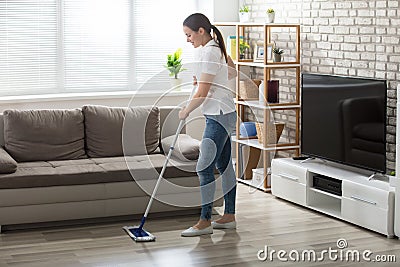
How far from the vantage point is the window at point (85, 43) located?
7102 mm

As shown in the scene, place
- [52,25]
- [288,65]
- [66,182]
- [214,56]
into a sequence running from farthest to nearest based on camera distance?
[52,25] → [288,65] → [66,182] → [214,56]

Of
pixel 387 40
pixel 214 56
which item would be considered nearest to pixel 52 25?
pixel 214 56

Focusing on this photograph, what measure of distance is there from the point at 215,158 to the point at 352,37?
5.69ft

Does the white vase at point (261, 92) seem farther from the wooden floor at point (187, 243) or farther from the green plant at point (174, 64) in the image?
the wooden floor at point (187, 243)

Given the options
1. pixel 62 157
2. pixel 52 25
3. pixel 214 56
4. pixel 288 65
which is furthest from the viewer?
pixel 52 25

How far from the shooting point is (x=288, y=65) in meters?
6.65

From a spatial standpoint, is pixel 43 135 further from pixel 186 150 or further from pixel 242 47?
pixel 242 47

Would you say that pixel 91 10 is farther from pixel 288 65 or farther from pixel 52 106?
→ pixel 288 65

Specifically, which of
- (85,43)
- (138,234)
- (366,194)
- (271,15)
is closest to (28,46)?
(85,43)

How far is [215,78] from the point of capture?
16.3 feet

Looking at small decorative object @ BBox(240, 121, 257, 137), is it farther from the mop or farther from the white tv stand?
the mop

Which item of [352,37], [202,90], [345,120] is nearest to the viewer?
[202,90]

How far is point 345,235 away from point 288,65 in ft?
6.31

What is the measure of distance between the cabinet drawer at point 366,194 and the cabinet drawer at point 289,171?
537 mm
